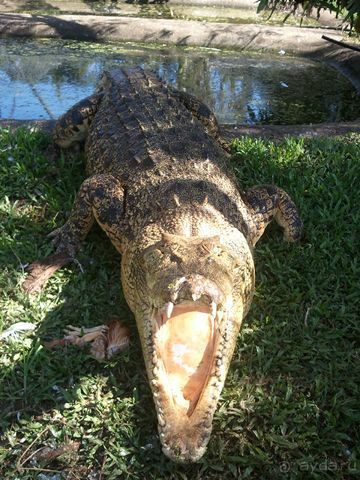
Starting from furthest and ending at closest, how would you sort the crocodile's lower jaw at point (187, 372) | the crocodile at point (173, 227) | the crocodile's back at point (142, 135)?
1. the crocodile's back at point (142, 135)
2. the crocodile at point (173, 227)
3. the crocodile's lower jaw at point (187, 372)

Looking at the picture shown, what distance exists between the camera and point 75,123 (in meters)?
4.59

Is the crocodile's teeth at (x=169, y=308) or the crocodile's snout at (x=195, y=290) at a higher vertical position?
the crocodile's snout at (x=195, y=290)

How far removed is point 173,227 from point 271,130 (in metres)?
2.73

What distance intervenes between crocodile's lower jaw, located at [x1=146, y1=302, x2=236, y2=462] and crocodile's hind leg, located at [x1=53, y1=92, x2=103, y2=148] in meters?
2.61

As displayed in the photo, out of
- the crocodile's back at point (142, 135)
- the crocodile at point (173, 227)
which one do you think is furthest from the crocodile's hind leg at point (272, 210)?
the crocodile's back at point (142, 135)

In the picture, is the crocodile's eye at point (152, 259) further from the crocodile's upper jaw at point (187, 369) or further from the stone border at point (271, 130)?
the stone border at point (271, 130)

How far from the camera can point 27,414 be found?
Answer: 251cm

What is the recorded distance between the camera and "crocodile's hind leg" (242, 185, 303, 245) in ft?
11.7

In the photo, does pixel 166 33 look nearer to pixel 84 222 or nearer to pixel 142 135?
pixel 142 135

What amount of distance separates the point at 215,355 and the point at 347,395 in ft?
2.65

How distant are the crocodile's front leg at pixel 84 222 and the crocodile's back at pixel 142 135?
0.54ft

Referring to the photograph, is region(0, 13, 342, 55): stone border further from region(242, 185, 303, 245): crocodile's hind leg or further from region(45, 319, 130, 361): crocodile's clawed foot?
region(45, 319, 130, 361): crocodile's clawed foot

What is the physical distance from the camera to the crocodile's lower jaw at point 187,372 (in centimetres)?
213

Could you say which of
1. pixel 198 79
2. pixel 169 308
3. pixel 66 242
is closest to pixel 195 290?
pixel 169 308
